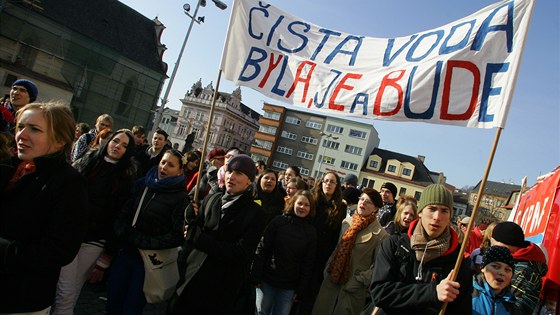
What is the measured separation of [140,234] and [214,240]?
78 centimetres

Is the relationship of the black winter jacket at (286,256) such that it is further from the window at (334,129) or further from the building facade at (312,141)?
the window at (334,129)

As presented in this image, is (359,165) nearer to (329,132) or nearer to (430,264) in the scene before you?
(329,132)

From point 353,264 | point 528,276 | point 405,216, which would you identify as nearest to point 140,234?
point 353,264

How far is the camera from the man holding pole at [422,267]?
2.38 metres

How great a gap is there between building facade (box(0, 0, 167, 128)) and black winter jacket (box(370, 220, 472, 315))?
1597 inches

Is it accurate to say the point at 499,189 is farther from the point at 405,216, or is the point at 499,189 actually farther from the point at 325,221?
the point at 325,221

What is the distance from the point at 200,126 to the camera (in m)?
79.6

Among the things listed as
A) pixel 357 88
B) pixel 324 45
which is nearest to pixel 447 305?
pixel 357 88

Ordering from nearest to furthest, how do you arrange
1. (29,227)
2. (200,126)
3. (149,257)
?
(29,227), (149,257), (200,126)

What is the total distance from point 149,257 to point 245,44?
9.05 ft

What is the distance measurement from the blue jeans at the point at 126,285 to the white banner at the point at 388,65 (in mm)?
2395

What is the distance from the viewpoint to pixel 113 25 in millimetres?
47781

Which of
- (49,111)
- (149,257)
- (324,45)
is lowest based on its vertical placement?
(149,257)

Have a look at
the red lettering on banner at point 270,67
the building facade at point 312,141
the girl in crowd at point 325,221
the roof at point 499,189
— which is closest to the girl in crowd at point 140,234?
the red lettering on banner at point 270,67
